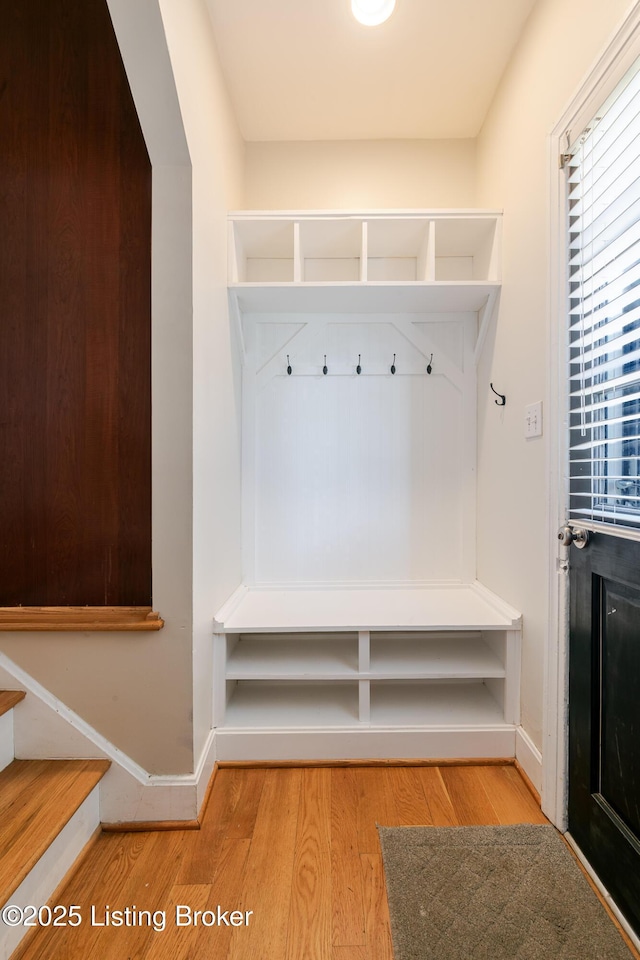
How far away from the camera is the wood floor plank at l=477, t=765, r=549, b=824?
1.49m

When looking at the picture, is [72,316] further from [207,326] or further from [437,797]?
[437,797]

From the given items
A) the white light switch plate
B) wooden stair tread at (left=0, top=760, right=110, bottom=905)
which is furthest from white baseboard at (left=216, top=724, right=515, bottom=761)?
the white light switch plate

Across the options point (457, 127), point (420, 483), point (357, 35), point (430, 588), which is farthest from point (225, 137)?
point (430, 588)

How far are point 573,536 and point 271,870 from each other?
1.30 m

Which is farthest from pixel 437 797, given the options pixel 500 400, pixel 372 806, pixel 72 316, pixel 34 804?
pixel 72 316

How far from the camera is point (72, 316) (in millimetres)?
1527

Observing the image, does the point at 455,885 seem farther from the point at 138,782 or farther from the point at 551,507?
the point at 551,507

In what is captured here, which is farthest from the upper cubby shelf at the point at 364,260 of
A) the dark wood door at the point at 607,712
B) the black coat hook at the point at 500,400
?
the dark wood door at the point at 607,712

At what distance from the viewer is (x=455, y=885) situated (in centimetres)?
124

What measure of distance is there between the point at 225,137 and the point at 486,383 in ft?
5.05

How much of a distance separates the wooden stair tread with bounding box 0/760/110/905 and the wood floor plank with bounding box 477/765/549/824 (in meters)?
1.29

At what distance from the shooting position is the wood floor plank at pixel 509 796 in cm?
149

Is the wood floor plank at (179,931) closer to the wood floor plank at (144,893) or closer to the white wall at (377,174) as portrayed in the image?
the wood floor plank at (144,893)

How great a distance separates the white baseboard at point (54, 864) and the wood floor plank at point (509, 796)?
1278mm
